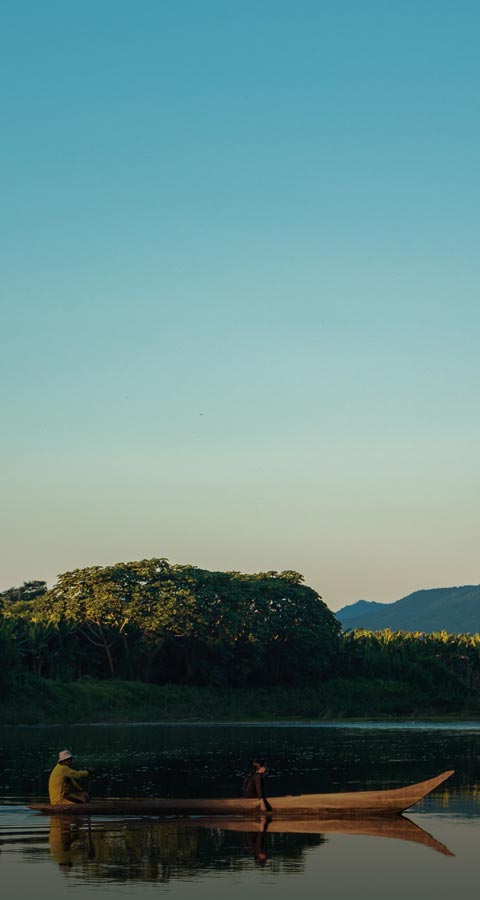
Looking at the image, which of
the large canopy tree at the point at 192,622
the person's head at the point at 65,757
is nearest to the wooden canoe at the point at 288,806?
the person's head at the point at 65,757

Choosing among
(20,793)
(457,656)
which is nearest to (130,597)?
(457,656)

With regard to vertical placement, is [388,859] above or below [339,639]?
below

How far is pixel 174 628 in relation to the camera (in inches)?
4338

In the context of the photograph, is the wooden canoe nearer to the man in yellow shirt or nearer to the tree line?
the man in yellow shirt

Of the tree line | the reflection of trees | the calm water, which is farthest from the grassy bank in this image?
the reflection of trees

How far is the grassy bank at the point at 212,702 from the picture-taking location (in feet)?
313

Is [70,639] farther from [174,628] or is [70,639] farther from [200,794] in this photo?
[200,794]

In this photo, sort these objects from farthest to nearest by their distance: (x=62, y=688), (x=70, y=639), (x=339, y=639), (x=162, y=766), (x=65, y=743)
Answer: (x=339, y=639) → (x=70, y=639) → (x=62, y=688) → (x=65, y=743) → (x=162, y=766)

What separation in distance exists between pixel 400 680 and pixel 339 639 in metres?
7.11

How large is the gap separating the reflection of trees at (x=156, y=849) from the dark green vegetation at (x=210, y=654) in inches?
2688

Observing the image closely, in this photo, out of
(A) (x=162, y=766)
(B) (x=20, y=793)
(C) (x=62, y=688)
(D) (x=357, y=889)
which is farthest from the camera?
(C) (x=62, y=688)

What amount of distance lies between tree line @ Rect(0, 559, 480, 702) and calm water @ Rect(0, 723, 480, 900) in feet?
174

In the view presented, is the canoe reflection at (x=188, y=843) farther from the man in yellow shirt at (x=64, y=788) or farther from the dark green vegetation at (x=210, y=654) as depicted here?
the dark green vegetation at (x=210, y=654)

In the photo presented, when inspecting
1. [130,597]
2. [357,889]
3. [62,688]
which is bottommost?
[357,889]
